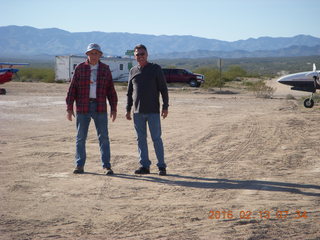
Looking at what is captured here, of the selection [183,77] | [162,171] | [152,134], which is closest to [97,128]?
[152,134]

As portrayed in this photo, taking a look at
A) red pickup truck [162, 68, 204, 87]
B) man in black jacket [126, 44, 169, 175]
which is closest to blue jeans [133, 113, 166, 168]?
man in black jacket [126, 44, 169, 175]

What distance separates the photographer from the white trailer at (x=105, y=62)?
41156 millimetres

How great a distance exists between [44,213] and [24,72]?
54462mm

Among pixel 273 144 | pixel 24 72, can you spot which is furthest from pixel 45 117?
pixel 24 72

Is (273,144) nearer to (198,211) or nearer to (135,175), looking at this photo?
(135,175)

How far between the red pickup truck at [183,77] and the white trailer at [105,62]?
4.94m

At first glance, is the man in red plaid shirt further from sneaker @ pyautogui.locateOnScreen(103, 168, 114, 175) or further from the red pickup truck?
the red pickup truck

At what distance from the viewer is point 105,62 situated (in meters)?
41.1

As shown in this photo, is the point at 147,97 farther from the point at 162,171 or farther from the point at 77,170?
the point at 77,170

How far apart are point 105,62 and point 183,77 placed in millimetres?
7013

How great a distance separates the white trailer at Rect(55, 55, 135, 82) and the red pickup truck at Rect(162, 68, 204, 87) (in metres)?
4.94

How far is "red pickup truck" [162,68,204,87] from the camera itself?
37.5 meters

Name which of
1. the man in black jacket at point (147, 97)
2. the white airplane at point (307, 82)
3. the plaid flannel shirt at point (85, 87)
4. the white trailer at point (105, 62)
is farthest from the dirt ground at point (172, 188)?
the white trailer at point (105, 62)
